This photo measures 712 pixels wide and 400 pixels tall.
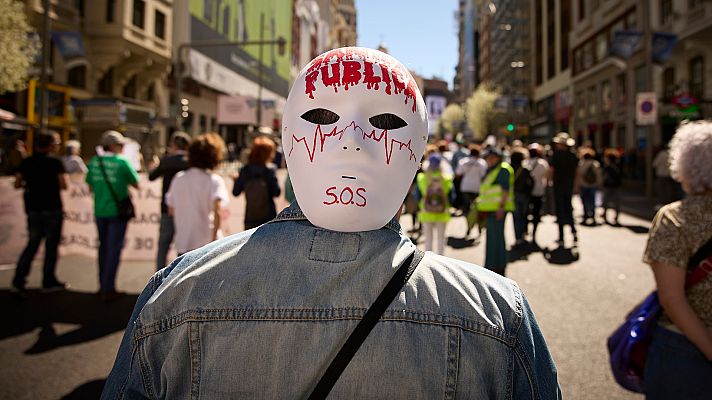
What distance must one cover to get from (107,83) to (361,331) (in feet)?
100

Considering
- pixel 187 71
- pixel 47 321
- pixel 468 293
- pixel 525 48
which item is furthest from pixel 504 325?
pixel 525 48

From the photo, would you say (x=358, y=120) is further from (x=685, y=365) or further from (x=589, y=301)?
(x=589, y=301)

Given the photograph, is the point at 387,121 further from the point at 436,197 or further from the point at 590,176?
the point at 590,176

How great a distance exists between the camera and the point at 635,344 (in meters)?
2.29

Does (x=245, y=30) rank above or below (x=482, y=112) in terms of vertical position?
above

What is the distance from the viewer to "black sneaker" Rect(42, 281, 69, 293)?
20.0ft

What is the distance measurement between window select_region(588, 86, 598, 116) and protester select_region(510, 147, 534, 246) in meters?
29.2

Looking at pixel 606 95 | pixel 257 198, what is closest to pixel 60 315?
pixel 257 198

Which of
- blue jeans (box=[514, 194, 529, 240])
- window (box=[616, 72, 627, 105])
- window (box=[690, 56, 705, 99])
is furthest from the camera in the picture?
window (box=[616, 72, 627, 105])

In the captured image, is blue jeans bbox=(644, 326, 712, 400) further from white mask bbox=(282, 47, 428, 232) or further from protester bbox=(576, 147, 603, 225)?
protester bbox=(576, 147, 603, 225)

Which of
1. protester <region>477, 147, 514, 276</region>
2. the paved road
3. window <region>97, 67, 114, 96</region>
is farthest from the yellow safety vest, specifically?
window <region>97, 67, 114, 96</region>

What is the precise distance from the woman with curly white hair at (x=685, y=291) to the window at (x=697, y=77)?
2399cm

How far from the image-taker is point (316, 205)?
4.06 feet

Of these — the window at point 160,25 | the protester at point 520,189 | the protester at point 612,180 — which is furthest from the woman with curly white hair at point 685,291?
the window at point 160,25
